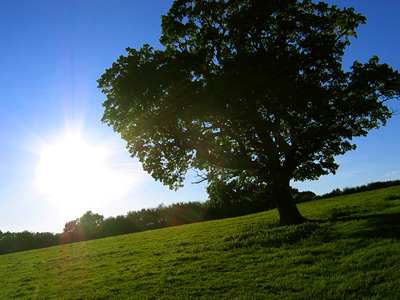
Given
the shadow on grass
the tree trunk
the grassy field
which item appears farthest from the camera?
the tree trunk

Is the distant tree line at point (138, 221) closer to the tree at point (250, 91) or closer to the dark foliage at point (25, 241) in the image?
the dark foliage at point (25, 241)

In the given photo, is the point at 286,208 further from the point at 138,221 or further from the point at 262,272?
the point at 138,221

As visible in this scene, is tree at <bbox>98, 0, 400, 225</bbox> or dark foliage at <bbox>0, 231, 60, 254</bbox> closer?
tree at <bbox>98, 0, 400, 225</bbox>

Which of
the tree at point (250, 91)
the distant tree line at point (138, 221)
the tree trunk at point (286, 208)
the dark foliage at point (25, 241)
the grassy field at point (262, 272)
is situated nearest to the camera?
the grassy field at point (262, 272)

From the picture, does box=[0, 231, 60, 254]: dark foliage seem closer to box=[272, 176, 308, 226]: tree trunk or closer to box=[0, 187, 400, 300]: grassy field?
box=[0, 187, 400, 300]: grassy field

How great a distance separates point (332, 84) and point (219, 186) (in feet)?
41.9

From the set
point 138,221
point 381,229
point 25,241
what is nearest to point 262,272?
point 381,229

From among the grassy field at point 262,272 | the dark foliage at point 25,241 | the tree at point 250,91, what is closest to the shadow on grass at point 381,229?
the grassy field at point 262,272

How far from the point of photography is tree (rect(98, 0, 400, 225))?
2054cm

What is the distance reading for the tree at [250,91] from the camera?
20542 millimetres

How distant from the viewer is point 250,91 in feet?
65.1

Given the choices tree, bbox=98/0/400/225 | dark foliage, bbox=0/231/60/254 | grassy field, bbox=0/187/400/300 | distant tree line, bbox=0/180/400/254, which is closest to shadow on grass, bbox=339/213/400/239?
grassy field, bbox=0/187/400/300

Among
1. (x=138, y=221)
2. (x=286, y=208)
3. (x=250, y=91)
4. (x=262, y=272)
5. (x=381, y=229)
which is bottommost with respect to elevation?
(x=262, y=272)

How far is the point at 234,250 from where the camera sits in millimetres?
18094
